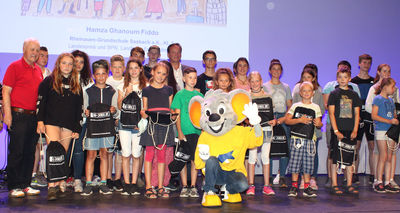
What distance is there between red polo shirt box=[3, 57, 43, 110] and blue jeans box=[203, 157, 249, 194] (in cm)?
194

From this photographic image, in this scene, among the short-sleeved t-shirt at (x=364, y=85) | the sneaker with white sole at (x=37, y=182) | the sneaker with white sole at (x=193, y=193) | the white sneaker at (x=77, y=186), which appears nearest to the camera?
the sneaker with white sole at (x=193, y=193)

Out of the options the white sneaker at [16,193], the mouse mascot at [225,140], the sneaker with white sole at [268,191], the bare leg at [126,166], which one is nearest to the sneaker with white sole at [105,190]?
the bare leg at [126,166]

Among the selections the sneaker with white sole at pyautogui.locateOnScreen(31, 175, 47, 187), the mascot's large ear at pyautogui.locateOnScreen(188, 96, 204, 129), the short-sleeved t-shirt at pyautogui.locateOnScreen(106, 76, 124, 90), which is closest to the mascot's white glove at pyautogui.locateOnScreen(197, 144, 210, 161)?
the mascot's large ear at pyautogui.locateOnScreen(188, 96, 204, 129)

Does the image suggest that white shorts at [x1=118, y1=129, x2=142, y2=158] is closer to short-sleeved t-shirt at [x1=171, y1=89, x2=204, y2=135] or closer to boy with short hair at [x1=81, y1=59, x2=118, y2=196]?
boy with short hair at [x1=81, y1=59, x2=118, y2=196]

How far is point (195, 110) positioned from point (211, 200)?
881mm

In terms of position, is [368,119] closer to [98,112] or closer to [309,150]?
[309,150]

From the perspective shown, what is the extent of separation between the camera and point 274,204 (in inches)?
159

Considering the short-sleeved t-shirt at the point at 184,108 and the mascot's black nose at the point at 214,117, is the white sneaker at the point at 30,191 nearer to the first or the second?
the short-sleeved t-shirt at the point at 184,108

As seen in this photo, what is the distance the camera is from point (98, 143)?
4.45m

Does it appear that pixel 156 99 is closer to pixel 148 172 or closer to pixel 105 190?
pixel 148 172

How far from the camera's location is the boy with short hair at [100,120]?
14.4 feet

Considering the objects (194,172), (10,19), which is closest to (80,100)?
(194,172)

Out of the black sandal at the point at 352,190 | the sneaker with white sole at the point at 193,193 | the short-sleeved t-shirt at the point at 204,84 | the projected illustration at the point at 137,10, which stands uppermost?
the projected illustration at the point at 137,10

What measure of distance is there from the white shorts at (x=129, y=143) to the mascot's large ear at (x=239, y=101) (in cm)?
118
